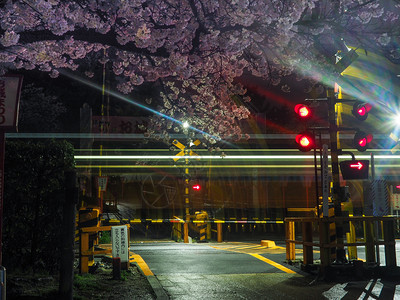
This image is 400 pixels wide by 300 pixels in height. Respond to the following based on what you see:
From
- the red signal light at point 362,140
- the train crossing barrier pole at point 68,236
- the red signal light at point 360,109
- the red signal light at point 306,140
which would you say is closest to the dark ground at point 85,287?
the train crossing barrier pole at point 68,236

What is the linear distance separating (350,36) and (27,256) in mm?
6745

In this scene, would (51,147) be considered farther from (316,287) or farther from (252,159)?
(252,159)

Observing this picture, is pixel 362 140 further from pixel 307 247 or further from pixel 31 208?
pixel 31 208

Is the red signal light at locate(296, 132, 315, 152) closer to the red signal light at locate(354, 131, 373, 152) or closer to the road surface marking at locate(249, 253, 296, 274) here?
the red signal light at locate(354, 131, 373, 152)

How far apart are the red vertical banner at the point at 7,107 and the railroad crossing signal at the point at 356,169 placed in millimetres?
6872

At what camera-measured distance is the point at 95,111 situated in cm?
2980

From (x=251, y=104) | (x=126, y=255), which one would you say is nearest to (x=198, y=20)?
(x=126, y=255)

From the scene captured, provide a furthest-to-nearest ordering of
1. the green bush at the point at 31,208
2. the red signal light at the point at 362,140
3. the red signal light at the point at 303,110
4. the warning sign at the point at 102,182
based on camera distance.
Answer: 1. the warning sign at the point at 102,182
2. the red signal light at the point at 362,140
3. the red signal light at the point at 303,110
4. the green bush at the point at 31,208

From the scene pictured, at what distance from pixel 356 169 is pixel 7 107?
710 centimetres

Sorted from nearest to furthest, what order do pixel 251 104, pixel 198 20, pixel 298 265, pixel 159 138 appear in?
1. pixel 198 20
2. pixel 298 265
3. pixel 159 138
4. pixel 251 104

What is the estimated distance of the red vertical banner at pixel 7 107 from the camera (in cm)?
457

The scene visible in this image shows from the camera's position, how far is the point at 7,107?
466 cm

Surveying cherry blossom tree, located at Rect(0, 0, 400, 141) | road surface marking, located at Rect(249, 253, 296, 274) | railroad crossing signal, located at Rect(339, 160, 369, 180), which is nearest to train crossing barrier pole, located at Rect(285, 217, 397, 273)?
road surface marking, located at Rect(249, 253, 296, 274)

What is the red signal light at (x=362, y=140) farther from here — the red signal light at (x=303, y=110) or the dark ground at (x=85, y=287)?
the dark ground at (x=85, y=287)
